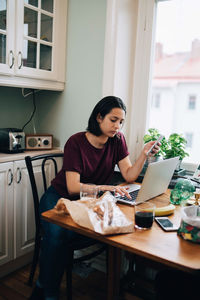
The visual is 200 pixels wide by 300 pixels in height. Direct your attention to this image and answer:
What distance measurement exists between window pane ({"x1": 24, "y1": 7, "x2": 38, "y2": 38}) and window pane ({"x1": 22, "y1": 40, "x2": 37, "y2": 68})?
7cm

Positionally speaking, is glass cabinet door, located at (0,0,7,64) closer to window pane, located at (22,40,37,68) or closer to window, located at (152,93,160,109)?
window pane, located at (22,40,37,68)

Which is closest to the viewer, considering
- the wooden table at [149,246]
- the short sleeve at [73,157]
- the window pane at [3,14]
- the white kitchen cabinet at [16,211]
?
the wooden table at [149,246]

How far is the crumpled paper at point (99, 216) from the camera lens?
3.96ft

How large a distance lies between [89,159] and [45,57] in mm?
955

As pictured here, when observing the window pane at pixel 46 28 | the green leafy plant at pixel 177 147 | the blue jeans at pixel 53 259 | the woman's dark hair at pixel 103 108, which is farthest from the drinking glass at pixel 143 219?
the window pane at pixel 46 28

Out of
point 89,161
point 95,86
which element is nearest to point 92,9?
point 95,86

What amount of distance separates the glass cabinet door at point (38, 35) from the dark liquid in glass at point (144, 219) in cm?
140

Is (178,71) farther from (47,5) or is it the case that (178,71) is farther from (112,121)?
(47,5)

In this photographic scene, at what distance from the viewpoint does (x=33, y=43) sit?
2.22 m

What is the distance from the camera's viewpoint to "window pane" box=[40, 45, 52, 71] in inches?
90.6

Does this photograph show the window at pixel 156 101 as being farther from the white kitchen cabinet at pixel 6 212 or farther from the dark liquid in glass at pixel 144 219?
the dark liquid in glass at pixel 144 219

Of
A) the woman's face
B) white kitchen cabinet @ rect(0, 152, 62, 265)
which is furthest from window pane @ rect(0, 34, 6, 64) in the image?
the woman's face

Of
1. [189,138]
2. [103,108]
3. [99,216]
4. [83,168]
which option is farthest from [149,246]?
[189,138]

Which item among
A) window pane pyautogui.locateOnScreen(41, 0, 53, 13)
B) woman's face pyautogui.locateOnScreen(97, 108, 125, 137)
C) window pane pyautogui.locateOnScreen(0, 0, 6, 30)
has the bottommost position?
woman's face pyautogui.locateOnScreen(97, 108, 125, 137)
